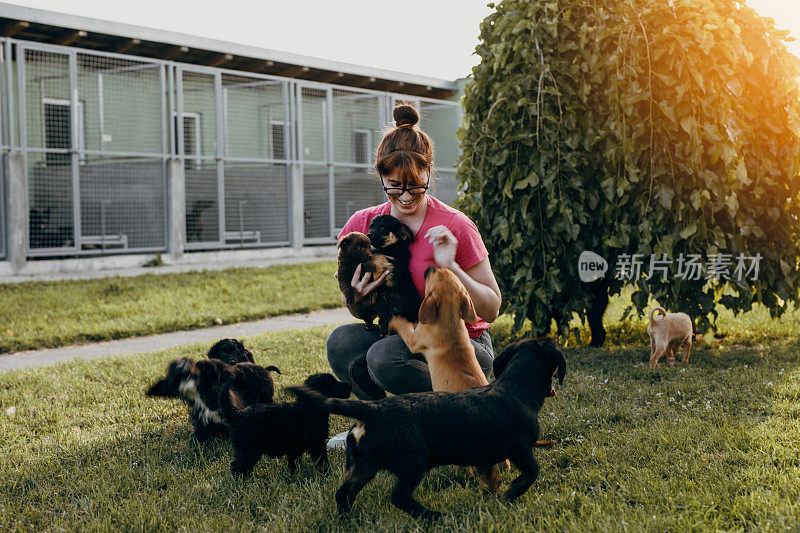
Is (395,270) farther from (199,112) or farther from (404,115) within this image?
(199,112)

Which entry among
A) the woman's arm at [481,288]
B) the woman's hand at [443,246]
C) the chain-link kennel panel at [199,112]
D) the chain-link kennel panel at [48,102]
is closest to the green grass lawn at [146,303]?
the chain-link kennel panel at [48,102]

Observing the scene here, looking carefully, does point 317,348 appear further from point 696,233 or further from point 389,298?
point 696,233

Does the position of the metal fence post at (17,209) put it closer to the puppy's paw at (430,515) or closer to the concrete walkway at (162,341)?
the concrete walkway at (162,341)

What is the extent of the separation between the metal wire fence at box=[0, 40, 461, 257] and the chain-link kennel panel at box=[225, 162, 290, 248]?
2 centimetres

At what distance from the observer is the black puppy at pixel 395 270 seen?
337cm

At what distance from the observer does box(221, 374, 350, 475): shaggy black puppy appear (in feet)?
10.2

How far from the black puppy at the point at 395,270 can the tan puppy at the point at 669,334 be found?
2.78 metres

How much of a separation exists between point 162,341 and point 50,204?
5492mm

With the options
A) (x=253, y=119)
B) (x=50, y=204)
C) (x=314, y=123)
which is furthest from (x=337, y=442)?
(x=314, y=123)

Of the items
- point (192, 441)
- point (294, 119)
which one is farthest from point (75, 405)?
point (294, 119)

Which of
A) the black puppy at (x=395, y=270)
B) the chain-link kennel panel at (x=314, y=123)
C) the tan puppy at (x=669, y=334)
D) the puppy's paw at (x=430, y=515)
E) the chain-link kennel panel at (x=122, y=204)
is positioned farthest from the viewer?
the chain-link kennel panel at (x=314, y=123)

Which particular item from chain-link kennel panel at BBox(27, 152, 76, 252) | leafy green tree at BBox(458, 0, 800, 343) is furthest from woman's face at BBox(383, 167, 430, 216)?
chain-link kennel panel at BBox(27, 152, 76, 252)

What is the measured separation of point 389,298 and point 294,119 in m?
12.1

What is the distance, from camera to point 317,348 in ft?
20.8
